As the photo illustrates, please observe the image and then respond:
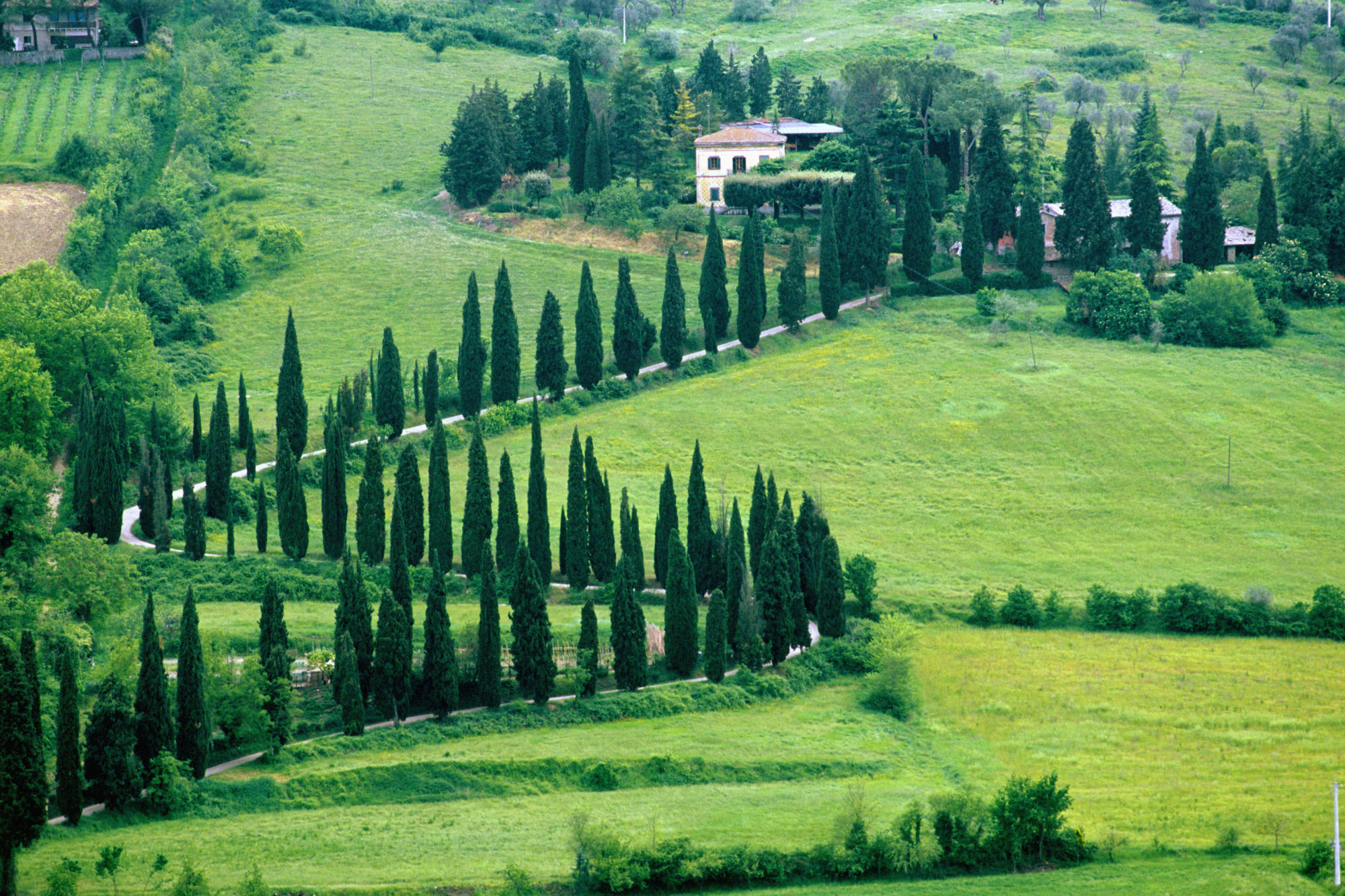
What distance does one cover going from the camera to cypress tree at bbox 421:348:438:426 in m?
98.1

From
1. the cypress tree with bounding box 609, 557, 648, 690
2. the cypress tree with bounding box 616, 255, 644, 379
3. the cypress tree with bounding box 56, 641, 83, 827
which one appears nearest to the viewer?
the cypress tree with bounding box 56, 641, 83, 827

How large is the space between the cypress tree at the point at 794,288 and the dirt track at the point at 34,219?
52972mm

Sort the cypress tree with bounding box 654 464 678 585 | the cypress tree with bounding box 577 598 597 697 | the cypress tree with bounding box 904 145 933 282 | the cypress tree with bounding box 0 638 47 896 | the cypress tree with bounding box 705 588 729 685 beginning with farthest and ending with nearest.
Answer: the cypress tree with bounding box 904 145 933 282
the cypress tree with bounding box 654 464 678 585
the cypress tree with bounding box 705 588 729 685
the cypress tree with bounding box 577 598 597 697
the cypress tree with bounding box 0 638 47 896

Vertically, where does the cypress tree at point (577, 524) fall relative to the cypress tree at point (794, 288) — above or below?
below

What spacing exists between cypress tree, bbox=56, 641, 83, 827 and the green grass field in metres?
90.3

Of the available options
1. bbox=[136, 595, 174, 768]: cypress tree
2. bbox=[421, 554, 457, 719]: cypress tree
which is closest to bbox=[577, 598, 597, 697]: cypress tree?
bbox=[421, 554, 457, 719]: cypress tree

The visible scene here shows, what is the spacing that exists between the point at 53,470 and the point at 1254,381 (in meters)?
73.3

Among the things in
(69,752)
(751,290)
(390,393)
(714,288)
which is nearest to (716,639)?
(69,752)

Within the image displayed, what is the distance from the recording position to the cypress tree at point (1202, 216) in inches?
4660

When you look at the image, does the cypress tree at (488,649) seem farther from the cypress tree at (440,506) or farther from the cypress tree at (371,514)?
the cypress tree at (371,514)

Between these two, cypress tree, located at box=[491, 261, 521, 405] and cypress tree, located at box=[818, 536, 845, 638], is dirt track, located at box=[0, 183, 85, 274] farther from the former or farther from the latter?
cypress tree, located at box=[818, 536, 845, 638]

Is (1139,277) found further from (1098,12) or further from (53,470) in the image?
(1098,12)

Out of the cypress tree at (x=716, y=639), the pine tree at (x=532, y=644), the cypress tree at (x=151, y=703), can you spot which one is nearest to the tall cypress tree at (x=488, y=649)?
the pine tree at (x=532, y=644)

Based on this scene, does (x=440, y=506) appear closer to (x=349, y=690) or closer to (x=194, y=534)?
(x=194, y=534)
